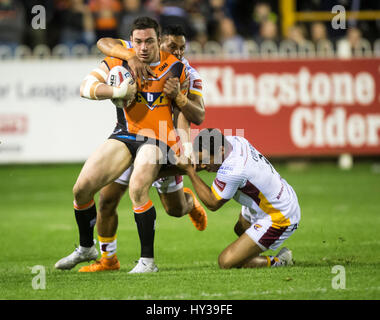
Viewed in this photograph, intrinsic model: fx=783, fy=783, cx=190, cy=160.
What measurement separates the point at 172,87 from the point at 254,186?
1253mm

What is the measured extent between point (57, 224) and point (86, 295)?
17.0 feet

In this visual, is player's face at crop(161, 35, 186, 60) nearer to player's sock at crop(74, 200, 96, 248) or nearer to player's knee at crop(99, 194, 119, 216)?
player's knee at crop(99, 194, 119, 216)

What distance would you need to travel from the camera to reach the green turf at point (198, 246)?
643 centimetres

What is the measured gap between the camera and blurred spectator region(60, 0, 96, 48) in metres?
17.1

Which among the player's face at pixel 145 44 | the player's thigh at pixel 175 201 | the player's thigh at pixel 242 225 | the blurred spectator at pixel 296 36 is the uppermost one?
the blurred spectator at pixel 296 36

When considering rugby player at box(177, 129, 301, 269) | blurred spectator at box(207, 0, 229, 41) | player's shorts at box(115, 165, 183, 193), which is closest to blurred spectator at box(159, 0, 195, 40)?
blurred spectator at box(207, 0, 229, 41)

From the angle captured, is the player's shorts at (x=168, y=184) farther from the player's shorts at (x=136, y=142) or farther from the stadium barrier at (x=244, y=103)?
the stadium barrier at (x=244, y=103)

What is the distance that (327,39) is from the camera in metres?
17.4

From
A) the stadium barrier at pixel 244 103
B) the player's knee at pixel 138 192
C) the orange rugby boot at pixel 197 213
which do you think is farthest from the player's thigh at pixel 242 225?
the stadium barrier at pixel 244 103

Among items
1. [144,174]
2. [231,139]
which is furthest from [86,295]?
[231,139]

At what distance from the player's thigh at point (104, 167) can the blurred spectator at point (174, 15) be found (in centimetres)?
926

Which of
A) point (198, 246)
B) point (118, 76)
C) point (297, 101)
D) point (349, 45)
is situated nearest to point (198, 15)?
point (297, 101)

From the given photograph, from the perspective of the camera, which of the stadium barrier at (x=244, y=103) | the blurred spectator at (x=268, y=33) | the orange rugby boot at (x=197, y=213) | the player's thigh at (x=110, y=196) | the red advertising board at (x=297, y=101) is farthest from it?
the blurred spectator at (x=268, y=33)

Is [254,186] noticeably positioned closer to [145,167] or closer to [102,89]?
[145,167]
